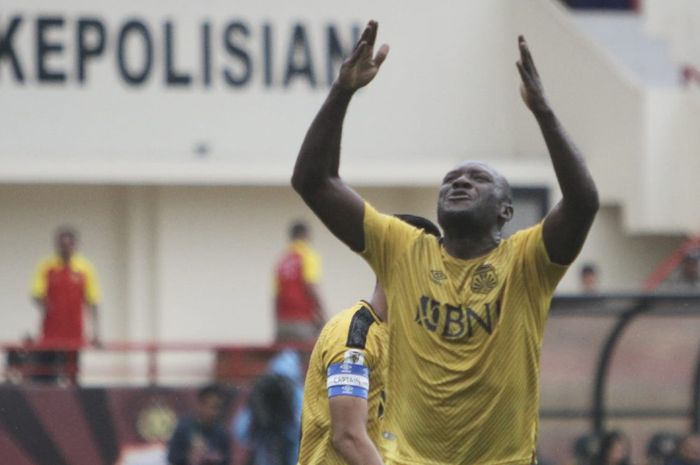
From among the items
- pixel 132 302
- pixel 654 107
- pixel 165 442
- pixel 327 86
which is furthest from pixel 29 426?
pixel 654 107

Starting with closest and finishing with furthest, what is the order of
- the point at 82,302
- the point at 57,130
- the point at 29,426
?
the point at 29,426 < the point at 82,302 < the point at 57,130

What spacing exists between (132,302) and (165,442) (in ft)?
18.4

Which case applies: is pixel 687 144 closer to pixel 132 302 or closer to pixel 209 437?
pixel 132 302

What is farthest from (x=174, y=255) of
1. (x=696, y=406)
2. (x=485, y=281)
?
(x=485, y=281)

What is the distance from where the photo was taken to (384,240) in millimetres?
6949

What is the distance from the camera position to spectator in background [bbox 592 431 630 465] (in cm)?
1444

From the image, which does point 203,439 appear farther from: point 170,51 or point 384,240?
point 170,51

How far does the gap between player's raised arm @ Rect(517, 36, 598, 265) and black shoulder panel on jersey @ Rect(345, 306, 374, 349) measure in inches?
37.2

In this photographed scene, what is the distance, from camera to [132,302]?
21.6 metres

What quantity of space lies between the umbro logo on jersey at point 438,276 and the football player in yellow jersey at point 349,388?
0.41 m

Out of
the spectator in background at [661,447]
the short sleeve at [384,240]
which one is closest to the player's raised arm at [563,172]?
the short sleeve at [384,240]

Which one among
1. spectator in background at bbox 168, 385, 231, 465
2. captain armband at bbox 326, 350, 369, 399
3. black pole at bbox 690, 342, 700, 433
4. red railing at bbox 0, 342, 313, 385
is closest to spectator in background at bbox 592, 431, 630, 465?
black pole at bbox 690, 342, 700, 433

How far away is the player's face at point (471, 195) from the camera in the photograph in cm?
668

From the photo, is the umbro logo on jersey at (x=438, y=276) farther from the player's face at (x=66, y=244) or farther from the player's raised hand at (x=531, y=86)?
the player's face at (x=66, y=244)
